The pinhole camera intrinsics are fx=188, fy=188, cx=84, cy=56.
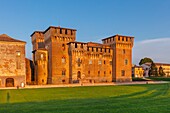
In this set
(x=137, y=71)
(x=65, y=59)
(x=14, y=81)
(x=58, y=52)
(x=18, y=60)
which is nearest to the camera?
(x=14, y=81)

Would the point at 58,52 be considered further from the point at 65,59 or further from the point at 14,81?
the point at 14,81

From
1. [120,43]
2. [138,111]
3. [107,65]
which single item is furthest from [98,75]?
[138,111]

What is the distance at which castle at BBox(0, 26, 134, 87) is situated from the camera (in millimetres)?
33406

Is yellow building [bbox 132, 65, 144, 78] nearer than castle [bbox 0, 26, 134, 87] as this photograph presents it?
No

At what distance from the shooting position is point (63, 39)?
40.8 meters

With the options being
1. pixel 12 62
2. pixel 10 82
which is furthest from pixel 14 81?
pixel 12 62

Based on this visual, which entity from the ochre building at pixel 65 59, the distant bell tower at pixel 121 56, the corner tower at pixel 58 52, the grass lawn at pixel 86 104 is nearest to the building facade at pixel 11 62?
the ochre building at pixel 65 59

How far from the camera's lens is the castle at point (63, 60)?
3341cm

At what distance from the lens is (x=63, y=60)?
135 feet

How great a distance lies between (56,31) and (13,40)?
9.40 metres

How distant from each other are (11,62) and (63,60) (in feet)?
37.6

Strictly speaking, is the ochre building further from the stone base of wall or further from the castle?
the stone base of wall

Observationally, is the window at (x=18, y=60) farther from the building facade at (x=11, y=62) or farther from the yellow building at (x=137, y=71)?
the yellow building at (x=137, y=71)

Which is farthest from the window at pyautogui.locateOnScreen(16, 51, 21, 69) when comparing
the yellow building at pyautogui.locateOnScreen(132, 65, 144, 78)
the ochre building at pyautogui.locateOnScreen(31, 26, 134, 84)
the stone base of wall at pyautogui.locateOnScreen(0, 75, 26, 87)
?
the yellow building at pyautogui.locateOnScreen(132, 65, 144, 78)
